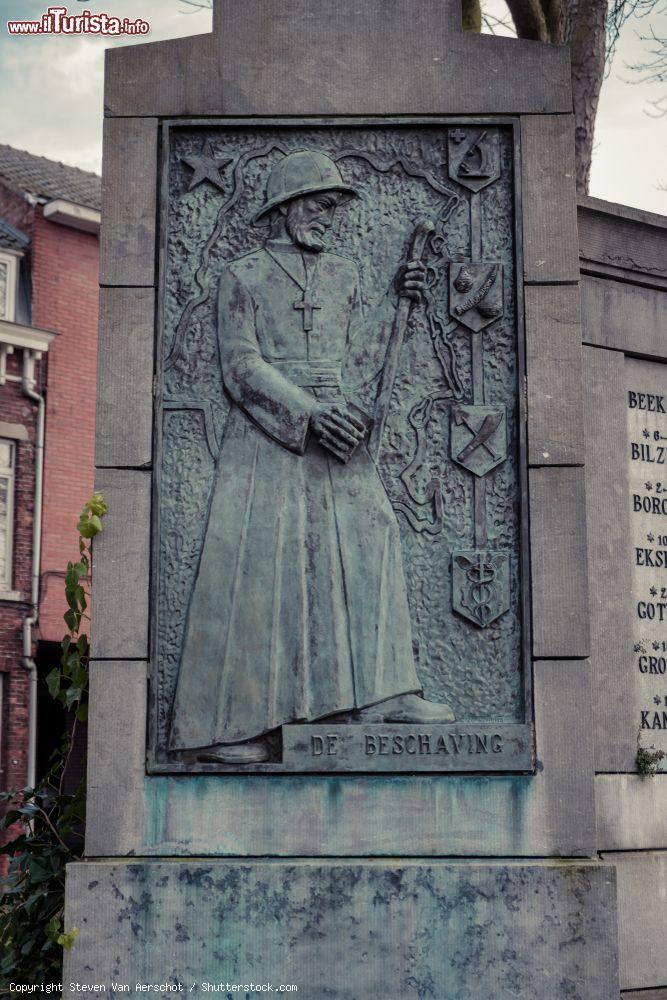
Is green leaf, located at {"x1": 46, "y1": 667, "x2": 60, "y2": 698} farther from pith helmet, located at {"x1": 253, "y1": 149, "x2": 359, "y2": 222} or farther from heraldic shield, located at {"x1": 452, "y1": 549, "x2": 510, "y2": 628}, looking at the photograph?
pith helmet, located at {"x1": 253, "y1": 149, "x2": 359, "y2": 222}

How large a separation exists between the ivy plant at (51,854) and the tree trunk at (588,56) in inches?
251

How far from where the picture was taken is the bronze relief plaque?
5.82m

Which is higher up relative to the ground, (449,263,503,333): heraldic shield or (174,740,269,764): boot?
(449,263,503,333): heraldic shield

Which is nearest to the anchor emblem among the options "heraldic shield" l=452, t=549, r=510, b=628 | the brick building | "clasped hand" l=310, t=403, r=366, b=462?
"clasped hand" l=310, t=403, r=366, b=462

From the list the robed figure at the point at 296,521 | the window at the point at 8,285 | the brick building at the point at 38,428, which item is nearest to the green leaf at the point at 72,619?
the robed figure at the point at 296,521

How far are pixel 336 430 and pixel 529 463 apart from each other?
0.93 m

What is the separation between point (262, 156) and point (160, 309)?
94 centimetres

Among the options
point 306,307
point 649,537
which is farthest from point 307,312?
point 649,537

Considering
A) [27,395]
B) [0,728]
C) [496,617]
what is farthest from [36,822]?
[27,395]

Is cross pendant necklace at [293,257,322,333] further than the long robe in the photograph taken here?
Yes

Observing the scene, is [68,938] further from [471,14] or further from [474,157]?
[471,14]

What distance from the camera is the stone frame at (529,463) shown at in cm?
571

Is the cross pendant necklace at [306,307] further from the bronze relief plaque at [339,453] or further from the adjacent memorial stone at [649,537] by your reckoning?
the adjacent memorial stone at [649,537]

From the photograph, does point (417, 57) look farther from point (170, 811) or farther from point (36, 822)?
point (36, 822)
